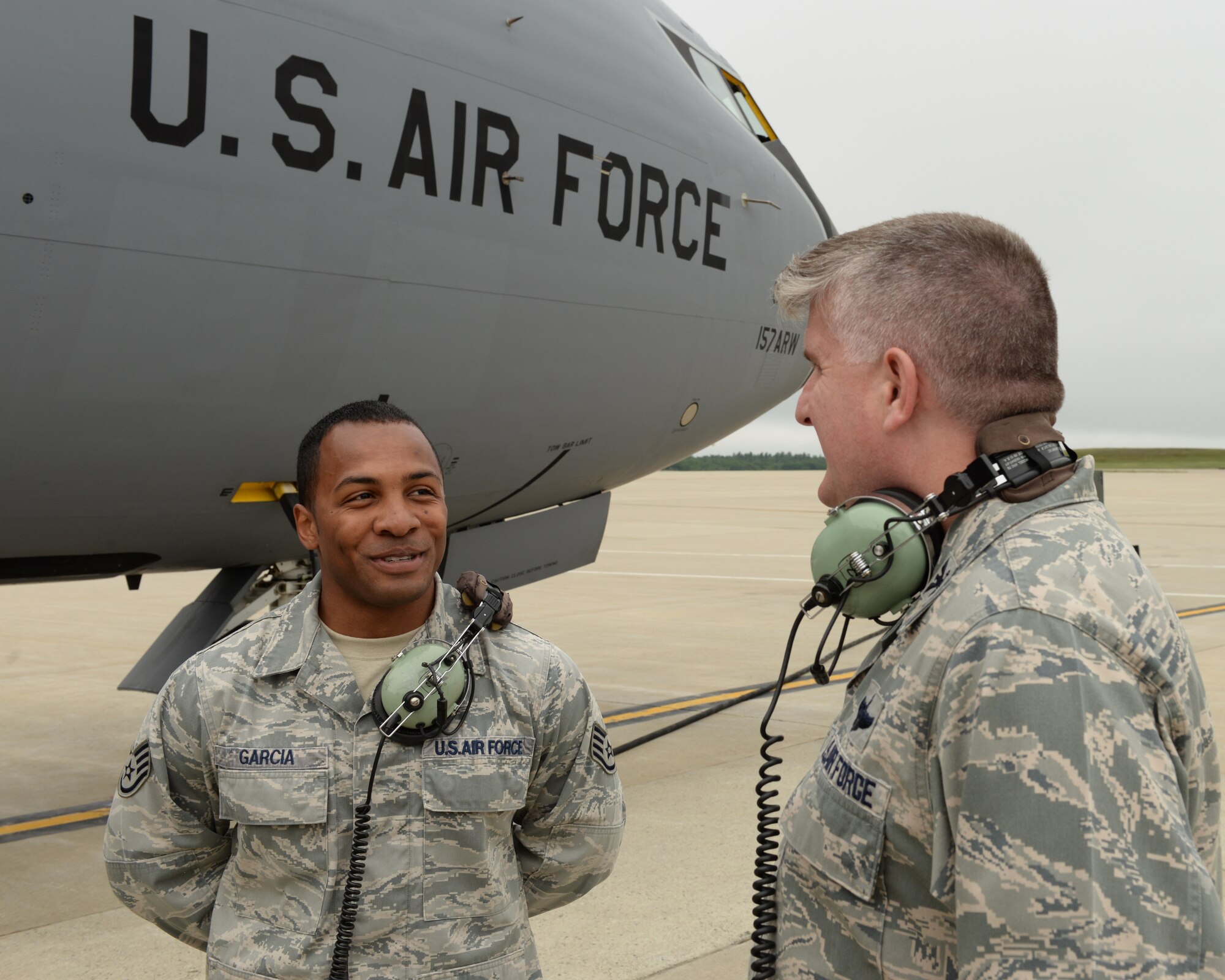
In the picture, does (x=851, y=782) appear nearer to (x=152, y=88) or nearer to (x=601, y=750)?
(x=601, y=750)

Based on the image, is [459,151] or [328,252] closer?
[328,252]

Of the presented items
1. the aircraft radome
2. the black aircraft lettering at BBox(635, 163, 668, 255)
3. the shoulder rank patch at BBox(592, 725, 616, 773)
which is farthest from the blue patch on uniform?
the black aircraft lettering at BBox(635, 163, 668, 255)

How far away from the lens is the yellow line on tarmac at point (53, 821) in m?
6.45

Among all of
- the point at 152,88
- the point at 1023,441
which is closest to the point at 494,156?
the point at 152,88

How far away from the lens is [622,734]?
8.69 metres

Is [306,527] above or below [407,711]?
above

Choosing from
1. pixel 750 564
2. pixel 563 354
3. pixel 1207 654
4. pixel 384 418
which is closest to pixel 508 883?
pixel 384 418

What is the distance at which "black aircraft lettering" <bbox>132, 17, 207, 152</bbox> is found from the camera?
14.1 feet

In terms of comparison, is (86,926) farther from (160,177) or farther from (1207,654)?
(1207,654)

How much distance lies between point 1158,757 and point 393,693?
58.7 inches

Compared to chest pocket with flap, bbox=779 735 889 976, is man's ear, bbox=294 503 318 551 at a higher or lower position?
higher

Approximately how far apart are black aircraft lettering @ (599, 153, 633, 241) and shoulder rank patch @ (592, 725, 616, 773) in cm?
378

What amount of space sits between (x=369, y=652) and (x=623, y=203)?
13.2 feet

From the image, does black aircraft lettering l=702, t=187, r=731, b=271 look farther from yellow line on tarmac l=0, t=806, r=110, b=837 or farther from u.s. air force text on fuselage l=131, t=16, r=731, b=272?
yellow line on tarmac l=0, t=806, r=110, b=837
